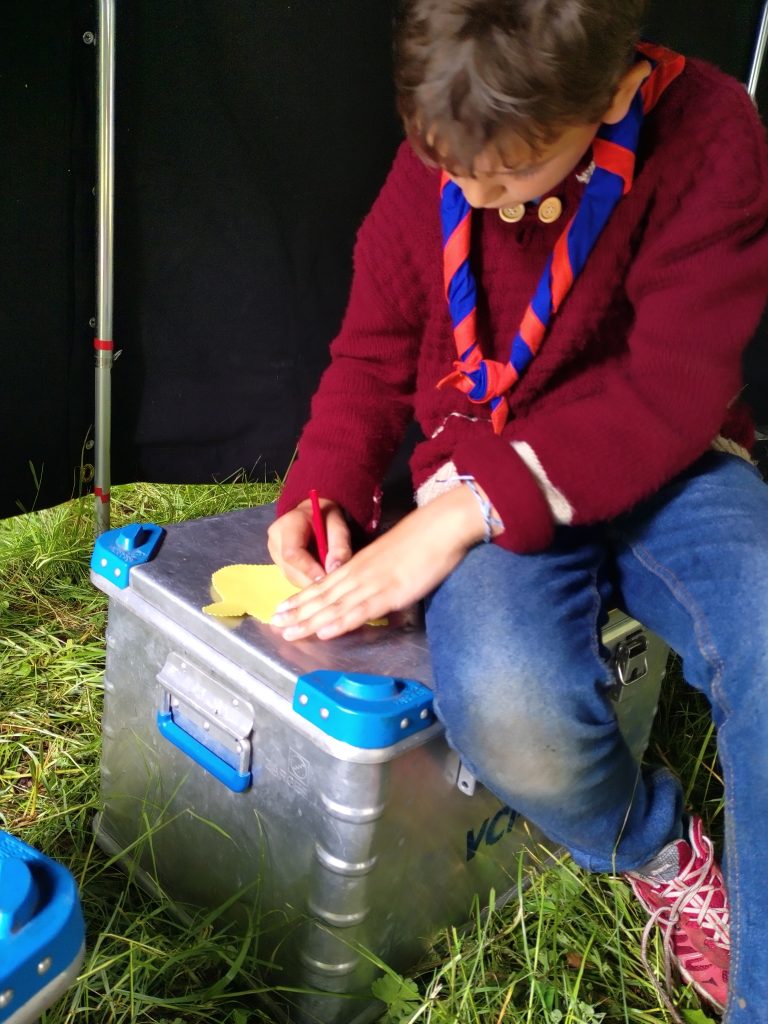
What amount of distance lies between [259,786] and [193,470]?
91 centimetres

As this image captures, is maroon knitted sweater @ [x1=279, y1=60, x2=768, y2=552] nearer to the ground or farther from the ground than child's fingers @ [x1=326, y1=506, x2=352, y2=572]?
farther from the ground

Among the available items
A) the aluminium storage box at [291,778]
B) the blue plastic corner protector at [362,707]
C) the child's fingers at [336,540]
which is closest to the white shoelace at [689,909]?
the aluminium storage box at [291,778]

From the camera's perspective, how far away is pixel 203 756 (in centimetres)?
87

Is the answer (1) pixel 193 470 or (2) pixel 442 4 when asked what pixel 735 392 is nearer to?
(2) pixel 442 4

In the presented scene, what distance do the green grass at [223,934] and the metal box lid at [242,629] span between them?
0.28 meters

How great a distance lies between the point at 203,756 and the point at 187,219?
913mm

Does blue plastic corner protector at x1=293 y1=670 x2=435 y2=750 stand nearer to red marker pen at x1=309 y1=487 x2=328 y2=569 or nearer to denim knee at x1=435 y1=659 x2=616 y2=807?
denim knee at x1=435 y1=659 x2=616 y2=807

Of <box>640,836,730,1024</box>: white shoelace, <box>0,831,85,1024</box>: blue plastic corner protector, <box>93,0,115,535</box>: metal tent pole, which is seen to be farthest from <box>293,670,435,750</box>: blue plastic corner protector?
<box>93,0,115,535</box>: metal tent pole


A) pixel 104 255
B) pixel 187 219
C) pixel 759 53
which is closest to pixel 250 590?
pixel 104 255

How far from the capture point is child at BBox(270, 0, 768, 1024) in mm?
698

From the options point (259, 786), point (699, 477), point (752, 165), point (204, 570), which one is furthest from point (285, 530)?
point (752, 165)

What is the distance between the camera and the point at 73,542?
156cm

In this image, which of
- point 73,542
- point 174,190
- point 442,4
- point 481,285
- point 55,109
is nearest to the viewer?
point 442,4

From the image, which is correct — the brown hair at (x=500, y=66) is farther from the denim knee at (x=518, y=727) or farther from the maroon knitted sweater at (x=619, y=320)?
the denim knee at (x=518, y=727)
